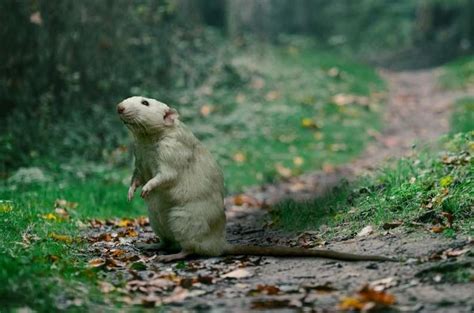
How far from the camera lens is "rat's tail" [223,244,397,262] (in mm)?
5559

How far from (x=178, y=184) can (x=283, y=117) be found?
851cm

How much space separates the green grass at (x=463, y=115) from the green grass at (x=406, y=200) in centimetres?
348

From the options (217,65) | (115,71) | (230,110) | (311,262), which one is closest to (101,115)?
(115,71)

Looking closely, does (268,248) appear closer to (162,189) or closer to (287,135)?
(162,189)

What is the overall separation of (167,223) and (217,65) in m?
10.2

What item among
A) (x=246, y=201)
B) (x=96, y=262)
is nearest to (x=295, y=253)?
(x=96, y=262)

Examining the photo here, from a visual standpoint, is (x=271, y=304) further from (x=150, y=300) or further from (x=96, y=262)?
(x=96, y=262)

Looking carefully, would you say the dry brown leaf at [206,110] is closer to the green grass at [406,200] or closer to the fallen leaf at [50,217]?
the green grass at [406,200]

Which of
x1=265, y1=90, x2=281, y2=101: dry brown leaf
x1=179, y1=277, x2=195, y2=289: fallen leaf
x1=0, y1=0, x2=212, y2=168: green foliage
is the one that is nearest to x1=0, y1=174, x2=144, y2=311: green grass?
x1=179, y1=277, x2=195, y2=289: fallen leaf

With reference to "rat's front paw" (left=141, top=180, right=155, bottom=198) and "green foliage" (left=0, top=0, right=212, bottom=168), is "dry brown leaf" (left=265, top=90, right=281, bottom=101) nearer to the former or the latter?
"green foliage" (left=0, top=0, right=212, bottom=168)

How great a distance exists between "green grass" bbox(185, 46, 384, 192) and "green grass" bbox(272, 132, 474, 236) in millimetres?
3129

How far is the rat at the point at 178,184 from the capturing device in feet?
19.7

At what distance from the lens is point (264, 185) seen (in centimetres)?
1113

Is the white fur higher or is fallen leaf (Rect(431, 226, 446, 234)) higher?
the white fur
